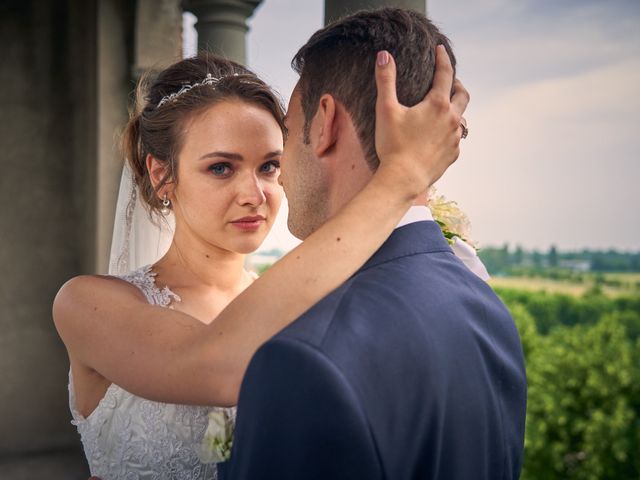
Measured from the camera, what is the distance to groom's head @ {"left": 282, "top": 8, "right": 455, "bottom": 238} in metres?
1.75

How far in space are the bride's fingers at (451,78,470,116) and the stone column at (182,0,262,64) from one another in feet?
14.4

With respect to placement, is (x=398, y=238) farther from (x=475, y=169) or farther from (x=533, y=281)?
(x=475, y=169)

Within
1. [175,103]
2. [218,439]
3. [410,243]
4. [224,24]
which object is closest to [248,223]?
[175,103]

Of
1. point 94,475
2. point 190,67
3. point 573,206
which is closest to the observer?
point 94,475

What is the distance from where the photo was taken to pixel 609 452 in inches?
1173

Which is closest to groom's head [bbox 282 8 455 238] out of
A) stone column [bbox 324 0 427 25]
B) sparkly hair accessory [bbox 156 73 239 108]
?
sparkly hair accessory [bbox 156 73 239 108]

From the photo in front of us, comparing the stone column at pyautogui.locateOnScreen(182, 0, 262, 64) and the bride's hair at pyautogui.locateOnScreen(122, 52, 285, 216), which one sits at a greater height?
the stone column at pyautogui.locateOnScreen(182, 0, 262, 64)

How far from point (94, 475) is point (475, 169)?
5309 centimetres

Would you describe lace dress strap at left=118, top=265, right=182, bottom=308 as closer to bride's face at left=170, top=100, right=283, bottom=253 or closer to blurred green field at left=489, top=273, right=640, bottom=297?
bride's face at left=170, top=100, right=283, bottom=253

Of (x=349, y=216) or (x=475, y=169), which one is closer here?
(x=349, y=216)

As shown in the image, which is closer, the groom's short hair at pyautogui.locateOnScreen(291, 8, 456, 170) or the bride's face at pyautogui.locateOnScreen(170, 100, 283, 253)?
the groom's short hair at pyautogui.locateOnScreen(291, 8, 456, 170)

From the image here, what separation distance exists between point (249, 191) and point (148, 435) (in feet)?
3.50

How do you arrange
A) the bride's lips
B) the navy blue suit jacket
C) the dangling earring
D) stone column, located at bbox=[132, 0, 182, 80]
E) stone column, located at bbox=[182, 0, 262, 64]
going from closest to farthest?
the navy blue suit jacket < the bride's lips < the dangling earring < stone column, located at bbox=[182, 0, 262, 64] < stone column, located at bbox=[132, 0, 182, 80]

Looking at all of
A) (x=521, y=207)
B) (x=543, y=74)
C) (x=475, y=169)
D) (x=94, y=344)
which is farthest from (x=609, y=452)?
(x=543, y=74)
